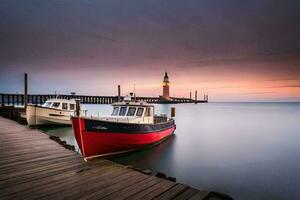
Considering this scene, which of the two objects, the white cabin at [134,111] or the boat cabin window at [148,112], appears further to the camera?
the boat cabin window at [148,112]

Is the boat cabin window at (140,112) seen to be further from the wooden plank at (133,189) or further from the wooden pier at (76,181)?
the wooden plank at (133,189)

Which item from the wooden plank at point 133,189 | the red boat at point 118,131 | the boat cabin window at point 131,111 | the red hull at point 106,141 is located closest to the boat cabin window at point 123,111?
the red boat at point 118,131

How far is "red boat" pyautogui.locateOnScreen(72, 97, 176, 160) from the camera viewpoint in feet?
27.3

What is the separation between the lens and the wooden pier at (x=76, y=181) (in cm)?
470

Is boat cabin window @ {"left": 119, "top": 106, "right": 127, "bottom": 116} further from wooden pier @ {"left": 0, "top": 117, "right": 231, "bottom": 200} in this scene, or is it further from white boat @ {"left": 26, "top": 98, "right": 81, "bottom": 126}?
white boat @ {"left": 26, "top": 98, "right": 81, "bottom": 126}

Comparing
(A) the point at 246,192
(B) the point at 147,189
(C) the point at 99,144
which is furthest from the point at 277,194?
(C) the point at 99,144

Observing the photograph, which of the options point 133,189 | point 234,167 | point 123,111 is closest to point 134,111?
point 123,111

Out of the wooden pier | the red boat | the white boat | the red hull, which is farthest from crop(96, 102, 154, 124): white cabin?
the white boat

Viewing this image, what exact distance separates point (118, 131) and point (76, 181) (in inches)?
179

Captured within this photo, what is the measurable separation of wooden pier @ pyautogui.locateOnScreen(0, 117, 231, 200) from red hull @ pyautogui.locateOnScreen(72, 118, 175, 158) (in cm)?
61

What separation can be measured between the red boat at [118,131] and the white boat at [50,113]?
10.9 meters

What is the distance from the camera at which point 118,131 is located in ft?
32.7

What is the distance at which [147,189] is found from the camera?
5.00 metres

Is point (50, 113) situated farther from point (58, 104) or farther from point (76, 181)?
point (76, 181)
